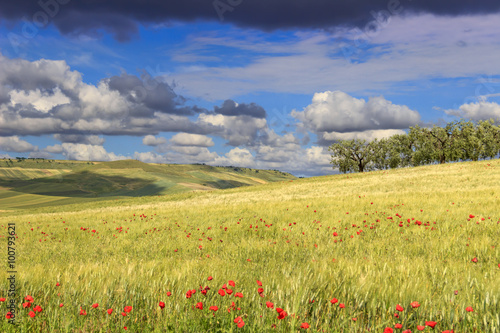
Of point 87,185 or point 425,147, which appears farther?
point 87,185

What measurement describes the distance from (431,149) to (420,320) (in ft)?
291

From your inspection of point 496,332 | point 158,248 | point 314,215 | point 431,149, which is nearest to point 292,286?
point 496,332

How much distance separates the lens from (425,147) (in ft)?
266

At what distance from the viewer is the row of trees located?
76.8 m

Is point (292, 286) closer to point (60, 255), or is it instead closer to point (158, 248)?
point (158, 248)

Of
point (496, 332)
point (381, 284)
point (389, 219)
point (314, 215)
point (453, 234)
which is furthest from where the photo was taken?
point (314, 215)

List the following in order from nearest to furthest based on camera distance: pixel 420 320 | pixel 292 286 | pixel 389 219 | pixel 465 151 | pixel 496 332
A: 1. pixel 496 332
2. pixel 420 320
3. pixel 292 286
4. pixel 389 219
5. pixel 465 151

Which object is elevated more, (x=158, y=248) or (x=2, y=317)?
(x=2, y=317)

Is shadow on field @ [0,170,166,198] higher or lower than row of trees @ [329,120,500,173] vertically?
lower

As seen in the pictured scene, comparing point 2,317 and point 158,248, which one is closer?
point 2,317

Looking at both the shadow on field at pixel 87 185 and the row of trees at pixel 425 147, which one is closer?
the row of trees at pixel 425 147

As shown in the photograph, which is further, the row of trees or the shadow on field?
the shadow on field

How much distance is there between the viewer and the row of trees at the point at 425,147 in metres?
76.8

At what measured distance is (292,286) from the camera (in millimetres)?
3873
